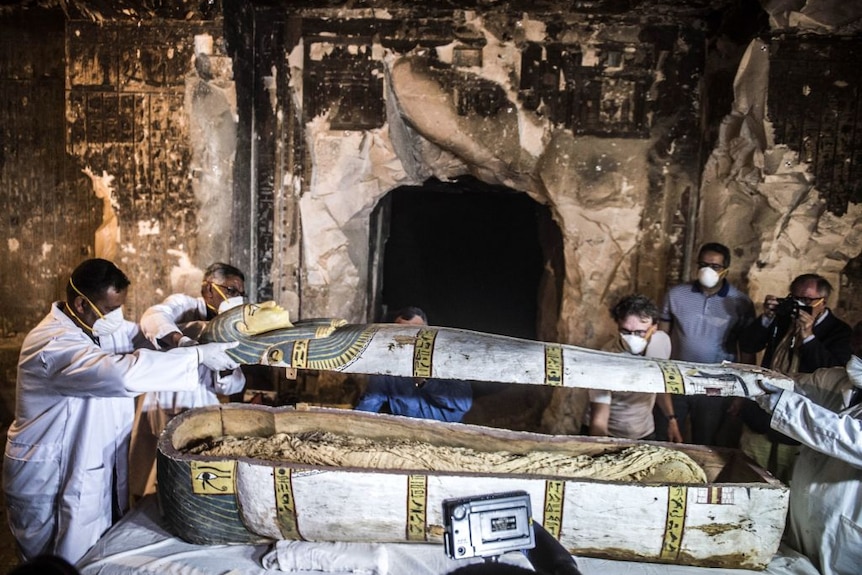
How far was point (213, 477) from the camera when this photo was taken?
2328 mm

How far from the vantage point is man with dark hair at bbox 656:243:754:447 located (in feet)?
11.5

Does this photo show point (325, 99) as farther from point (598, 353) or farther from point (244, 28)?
point (598, 353)

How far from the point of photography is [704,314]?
357 cm

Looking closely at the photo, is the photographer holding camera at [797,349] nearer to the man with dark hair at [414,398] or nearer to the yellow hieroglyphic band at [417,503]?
the man with dark hair at [414,398]

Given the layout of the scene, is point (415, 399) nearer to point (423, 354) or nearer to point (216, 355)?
point (423, 354)

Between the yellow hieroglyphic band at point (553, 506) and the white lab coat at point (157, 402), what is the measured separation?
1803 mm

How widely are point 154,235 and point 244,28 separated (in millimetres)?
1572

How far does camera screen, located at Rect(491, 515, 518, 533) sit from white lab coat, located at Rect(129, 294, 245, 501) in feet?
6.03

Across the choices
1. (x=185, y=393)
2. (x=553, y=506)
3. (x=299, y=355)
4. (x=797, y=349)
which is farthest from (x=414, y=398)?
(x=797, y=349)

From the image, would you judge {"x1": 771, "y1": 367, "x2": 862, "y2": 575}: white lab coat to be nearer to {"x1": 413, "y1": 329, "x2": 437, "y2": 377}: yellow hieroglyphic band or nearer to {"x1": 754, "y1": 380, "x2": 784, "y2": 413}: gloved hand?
{"x1": 754, "y1": 380, "x2": 784, "y2": 413}: gloved hand

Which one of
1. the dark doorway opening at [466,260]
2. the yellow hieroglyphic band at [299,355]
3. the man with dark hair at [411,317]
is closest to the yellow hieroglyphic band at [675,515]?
the man with dark hair at [411,317]

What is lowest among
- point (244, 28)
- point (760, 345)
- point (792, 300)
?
point (760, 345)

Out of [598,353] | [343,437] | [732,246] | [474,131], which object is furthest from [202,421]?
[732,246]

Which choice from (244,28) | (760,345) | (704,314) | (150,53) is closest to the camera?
(760,345)
